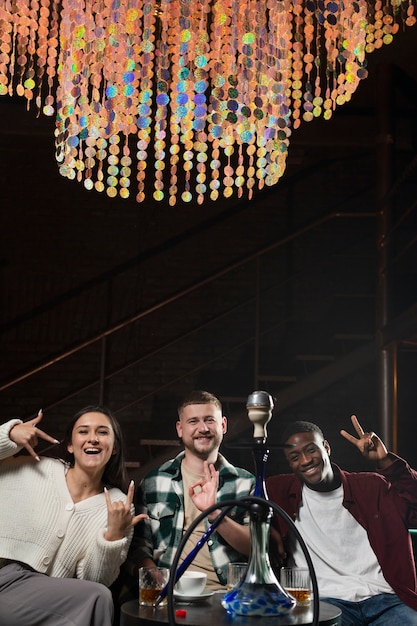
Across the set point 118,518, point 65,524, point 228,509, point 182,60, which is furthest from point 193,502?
point 182,60

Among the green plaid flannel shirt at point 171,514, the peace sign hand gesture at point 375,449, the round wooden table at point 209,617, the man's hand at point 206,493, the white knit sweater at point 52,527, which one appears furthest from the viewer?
the peace sign hand gesture at point 375,449

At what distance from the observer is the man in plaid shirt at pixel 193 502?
9.82 feet

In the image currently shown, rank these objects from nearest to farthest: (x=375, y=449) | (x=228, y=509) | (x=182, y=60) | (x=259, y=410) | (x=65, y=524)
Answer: (x=228, y=509), (x=259, y=410), (x=65, y=524), (x=182, y=60), (x=375, y=449)

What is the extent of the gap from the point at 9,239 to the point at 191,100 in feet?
12.2

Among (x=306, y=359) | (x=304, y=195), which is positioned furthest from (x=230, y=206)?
(x=306, y=359)

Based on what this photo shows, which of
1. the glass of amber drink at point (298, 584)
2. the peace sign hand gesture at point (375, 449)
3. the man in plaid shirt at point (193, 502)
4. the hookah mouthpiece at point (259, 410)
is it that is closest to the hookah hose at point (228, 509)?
the hookah mouthpiece at point (259, 410)

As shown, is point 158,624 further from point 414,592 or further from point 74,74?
point 74,74

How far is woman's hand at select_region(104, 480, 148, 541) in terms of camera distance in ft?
9.25

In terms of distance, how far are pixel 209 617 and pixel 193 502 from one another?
29.9 inches

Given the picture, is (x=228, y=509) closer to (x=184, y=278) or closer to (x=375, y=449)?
(x=375, y=449)

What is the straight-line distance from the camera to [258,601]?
2.25 m

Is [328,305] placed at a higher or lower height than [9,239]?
lower

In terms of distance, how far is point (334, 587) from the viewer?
309 centimetres

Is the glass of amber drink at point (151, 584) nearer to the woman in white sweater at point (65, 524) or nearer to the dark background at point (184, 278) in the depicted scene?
the woman in white sweater at point (65, 524)
